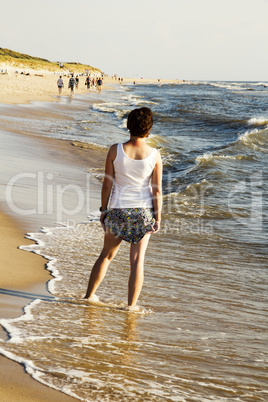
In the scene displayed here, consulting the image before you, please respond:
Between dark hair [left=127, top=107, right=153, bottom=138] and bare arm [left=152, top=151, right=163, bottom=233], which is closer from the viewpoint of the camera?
dark hair [left=127, top=107, right=153, bottom=138]

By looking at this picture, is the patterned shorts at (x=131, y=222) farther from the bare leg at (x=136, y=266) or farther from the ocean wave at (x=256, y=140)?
the ocean wave at (x=256, y=140)

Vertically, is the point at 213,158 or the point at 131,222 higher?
the point at 213,158

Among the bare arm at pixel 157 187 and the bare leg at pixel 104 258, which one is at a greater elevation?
the bare arm at pixel 157 187

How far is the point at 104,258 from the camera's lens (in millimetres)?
4102

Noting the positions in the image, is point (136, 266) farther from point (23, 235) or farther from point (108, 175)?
point (23, 235)

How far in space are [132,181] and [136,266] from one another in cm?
70

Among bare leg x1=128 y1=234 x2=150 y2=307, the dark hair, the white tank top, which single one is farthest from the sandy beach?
the dark hair

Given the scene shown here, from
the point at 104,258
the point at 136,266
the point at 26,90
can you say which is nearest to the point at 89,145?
the point at 104,258

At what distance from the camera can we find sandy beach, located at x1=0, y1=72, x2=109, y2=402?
2.65m

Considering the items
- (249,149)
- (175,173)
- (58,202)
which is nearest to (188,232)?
(58,202)

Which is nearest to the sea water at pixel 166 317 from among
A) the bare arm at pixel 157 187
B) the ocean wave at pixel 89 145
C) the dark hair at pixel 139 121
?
the bare arm at pixel 157 187

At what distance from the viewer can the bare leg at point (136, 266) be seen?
157 inches

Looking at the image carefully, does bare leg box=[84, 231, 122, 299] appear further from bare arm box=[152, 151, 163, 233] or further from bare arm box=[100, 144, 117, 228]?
bare arm box=[152, 151, 163, 233]

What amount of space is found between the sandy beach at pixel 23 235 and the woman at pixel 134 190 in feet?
2.93
